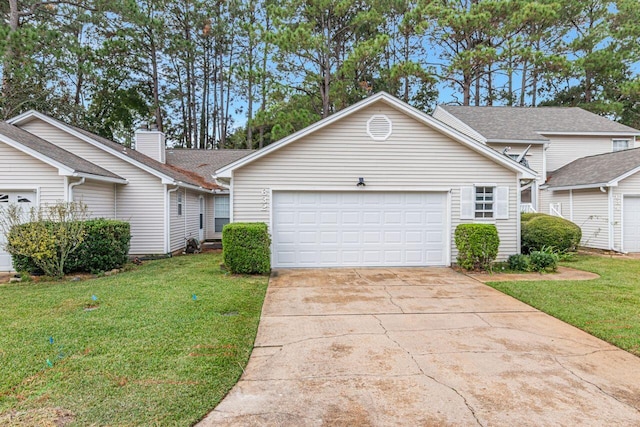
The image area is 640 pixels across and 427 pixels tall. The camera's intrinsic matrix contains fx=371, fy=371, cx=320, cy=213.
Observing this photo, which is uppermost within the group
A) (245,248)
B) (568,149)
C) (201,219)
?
(568,149)

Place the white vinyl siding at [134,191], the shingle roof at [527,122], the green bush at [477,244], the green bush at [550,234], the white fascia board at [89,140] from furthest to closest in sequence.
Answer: the shingle roof at [527,122] < the white vinyl siding at [134,191] < the white fascia board at [89,140] < the green bush at [550,234] < the green bush at [477,244]

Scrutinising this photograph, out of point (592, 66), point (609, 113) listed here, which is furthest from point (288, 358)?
point (609, 113)

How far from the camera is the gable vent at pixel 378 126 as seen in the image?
9.77 m

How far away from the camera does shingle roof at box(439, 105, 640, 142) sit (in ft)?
55.3

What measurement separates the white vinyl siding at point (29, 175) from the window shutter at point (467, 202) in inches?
406

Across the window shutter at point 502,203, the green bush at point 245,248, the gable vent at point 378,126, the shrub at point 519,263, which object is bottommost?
the shrub at point 519,263

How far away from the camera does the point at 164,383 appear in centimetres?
339

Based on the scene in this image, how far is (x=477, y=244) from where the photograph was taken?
9.00m

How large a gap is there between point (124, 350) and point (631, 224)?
50.0ft

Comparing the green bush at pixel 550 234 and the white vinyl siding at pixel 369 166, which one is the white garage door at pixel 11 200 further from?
the green bush at pixel 550 234

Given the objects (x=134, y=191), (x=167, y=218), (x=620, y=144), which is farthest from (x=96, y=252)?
(x=620, y=144)

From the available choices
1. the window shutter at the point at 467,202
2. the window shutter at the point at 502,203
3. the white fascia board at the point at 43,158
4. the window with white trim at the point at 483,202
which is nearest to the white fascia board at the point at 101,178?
the white fascia board at the point at 43,158

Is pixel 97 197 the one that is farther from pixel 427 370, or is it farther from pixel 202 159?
pixel 427 370

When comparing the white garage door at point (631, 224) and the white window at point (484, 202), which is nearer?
the white window at point (484, 202)
